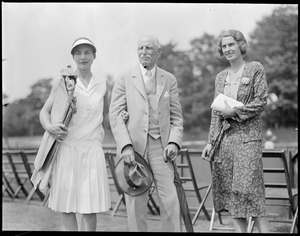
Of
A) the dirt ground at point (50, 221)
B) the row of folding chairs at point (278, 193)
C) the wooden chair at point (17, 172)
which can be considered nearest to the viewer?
the row of folding chairs at point (278, 193)

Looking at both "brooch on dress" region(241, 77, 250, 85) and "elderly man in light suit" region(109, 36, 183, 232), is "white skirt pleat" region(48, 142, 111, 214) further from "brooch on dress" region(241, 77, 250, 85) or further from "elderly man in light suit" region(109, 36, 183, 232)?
"brooch on dress" region(241, 77, 250, 85)

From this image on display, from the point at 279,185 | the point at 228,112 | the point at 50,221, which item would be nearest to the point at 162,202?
the point at 228,112

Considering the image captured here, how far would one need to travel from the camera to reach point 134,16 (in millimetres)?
5578

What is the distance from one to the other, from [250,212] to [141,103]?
4.37ft

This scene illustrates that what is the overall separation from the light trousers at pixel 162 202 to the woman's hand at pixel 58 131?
2.49 ft

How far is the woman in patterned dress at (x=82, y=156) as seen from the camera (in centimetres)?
454

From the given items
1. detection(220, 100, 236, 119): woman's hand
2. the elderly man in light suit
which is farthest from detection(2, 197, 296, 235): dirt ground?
detection(220, 100, 236, 119): woman's hand

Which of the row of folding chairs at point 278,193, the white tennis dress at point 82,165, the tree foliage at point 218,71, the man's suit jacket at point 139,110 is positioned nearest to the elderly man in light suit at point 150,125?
the man's suit jacket at point 139,110

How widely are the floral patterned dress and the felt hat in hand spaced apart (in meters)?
0.67

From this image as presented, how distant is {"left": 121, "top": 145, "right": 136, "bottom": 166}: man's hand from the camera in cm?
447

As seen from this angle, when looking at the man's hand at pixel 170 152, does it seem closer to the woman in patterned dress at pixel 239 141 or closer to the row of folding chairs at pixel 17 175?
the woman in patterned dress at pixel 239 141

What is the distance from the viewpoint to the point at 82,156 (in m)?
4.61

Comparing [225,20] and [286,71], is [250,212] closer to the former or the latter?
[225,20]

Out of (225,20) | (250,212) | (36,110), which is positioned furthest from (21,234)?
(36,110)
